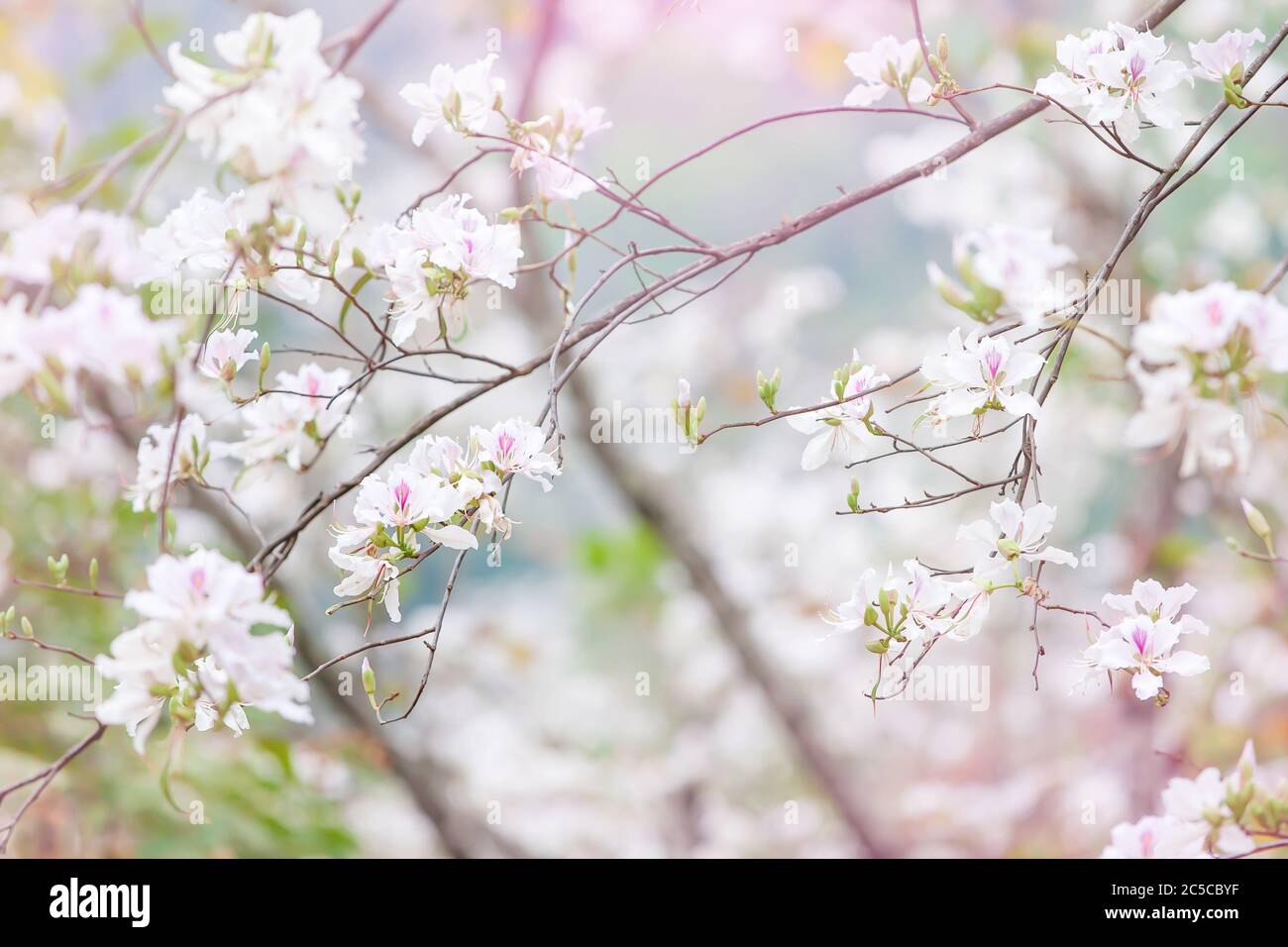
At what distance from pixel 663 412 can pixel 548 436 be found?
0.86m

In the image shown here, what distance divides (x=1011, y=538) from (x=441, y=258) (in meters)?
0.35

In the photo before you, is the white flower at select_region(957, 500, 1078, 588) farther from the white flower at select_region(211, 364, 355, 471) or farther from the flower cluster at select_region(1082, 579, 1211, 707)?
the white flower at select_region(211, 364, 355, 471)

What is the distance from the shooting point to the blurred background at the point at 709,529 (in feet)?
4.96

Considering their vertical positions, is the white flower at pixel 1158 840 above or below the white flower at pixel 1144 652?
below

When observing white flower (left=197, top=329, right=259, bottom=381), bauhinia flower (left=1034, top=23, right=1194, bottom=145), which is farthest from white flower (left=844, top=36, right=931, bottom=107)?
white flower (left=197, top=329, right=259, bottom=381)

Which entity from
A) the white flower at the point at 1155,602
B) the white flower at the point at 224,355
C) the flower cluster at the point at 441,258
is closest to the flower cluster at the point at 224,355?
the white flower at the point at 224,355

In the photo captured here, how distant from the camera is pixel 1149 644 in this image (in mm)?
562

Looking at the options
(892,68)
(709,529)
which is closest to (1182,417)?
(892,68)

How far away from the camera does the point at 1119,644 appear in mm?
561

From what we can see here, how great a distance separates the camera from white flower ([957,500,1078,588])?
0.53m

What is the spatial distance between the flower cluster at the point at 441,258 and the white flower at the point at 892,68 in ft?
0.77

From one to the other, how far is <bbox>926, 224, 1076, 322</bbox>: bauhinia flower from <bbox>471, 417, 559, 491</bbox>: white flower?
23cm

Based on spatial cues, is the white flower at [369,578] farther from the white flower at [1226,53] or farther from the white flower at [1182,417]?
the white flower at [1226,53]
